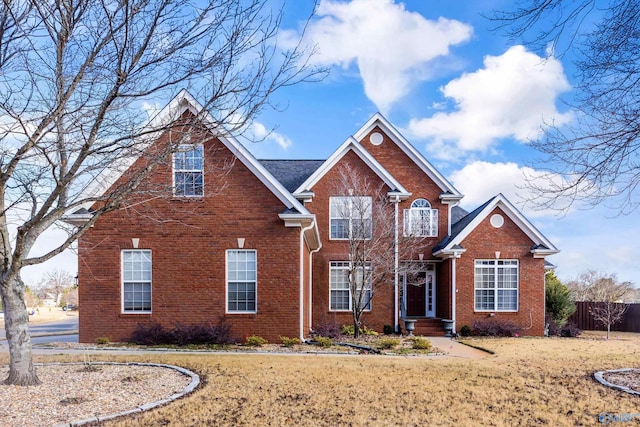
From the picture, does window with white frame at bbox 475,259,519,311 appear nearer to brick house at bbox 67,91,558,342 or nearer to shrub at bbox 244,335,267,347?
brick house at bbox 67,91,558,342

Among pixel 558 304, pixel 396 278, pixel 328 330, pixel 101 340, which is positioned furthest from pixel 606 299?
pixel 101 340

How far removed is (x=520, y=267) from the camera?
1908 centimetres

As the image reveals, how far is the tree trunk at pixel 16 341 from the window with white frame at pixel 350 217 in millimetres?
10683

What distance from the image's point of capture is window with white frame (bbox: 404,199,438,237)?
66.0 ft

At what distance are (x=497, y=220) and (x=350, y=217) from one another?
6.37 m

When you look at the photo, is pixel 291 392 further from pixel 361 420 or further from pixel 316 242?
pixel 316 242

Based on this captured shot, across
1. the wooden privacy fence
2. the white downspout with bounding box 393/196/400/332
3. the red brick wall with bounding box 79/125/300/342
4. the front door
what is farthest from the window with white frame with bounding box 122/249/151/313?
the wooden privacy fence

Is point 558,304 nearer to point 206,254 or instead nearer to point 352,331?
point 352,331

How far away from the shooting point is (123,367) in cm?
929

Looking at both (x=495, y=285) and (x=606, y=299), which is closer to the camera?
(x=495, y=285)

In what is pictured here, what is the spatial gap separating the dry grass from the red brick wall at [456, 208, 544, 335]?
7040 mm

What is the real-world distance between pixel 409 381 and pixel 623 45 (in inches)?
249

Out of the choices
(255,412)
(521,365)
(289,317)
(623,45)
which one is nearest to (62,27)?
(255,412)

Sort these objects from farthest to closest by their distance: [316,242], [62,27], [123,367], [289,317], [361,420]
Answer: [316,242] → [289,317] → [123,367] → [62,27] → [361,420]
